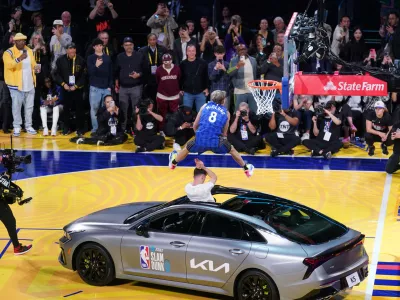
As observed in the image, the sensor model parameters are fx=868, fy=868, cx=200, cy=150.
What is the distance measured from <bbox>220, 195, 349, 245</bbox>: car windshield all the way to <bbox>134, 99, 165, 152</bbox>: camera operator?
9799mm

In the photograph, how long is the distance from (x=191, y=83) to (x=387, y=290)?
1114cm

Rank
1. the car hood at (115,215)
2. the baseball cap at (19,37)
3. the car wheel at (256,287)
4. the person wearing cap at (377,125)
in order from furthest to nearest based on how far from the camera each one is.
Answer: the baseball cap at (19,37)
the person wearing cap at (377,125)
the car hood at (115,215)
the car wheel at (256,287)

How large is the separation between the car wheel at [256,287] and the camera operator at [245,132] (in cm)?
1004

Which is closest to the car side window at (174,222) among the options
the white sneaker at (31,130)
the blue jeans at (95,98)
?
the blue jeans at (95,98)

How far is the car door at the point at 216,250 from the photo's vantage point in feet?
37.6

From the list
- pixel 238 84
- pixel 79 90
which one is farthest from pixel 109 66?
pixel 238 84

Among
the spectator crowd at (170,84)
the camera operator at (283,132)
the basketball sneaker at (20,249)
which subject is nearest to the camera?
the basketball sneaker at (20,249)

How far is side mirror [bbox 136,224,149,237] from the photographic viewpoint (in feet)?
40.0

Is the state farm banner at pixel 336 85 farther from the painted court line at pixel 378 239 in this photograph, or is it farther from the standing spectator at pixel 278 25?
the standing spectator at pixel 278 25

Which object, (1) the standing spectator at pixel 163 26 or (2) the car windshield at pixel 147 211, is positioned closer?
(2) the car windshield at pixel 147 211

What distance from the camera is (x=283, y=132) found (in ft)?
70.0

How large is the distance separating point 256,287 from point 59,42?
14.0 meters

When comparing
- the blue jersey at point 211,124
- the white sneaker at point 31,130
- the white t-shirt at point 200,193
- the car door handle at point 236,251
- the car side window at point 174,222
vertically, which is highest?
the blue jersey at point 211,124

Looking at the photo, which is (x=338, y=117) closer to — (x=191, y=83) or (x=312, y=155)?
(x=312, y=155)
